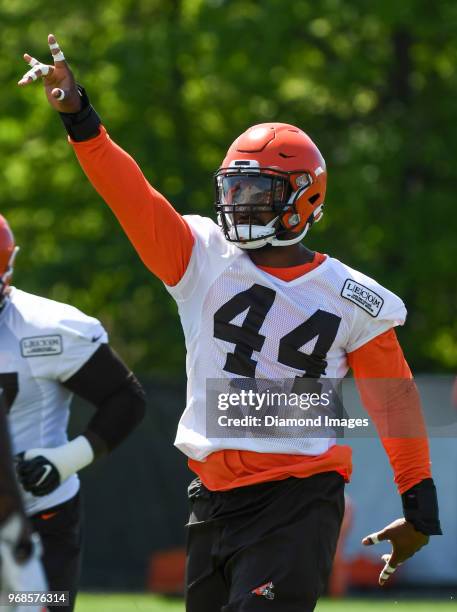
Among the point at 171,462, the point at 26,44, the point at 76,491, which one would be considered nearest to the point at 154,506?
the point at 171,462

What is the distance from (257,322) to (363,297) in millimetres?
376

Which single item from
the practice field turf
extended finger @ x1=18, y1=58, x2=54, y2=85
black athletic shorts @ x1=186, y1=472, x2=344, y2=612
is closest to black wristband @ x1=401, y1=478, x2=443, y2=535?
black athletic shorts @ x1=186, y1=472, x2=344, y2=612

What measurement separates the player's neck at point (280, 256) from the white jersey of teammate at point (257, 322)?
0.06 metres

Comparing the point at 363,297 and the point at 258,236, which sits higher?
the point at 258,236

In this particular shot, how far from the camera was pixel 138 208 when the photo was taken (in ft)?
13.5

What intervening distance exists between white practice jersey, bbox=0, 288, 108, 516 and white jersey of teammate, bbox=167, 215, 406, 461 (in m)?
0.54

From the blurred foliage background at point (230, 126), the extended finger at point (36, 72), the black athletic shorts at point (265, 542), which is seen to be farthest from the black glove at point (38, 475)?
the blurred foliage background at point (230, 126)

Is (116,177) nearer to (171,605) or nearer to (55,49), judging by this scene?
(55,49)

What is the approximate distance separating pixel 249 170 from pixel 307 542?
4.11 ft

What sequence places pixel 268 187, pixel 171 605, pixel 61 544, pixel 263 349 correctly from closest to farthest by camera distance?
pixel 263 349
pixel 268 187
pixel 61 544
pixel 171 605

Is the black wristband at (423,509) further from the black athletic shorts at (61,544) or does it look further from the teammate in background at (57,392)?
the black athletic shorts at (61,544)

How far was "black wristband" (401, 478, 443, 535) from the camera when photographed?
4426mm

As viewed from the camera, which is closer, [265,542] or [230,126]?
[265,542]

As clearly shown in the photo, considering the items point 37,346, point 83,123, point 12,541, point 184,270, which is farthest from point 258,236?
point 12,541
